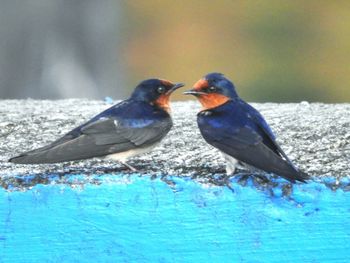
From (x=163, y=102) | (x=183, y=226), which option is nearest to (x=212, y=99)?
(x=163, y=102)

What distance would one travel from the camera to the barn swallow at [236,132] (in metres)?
2.26

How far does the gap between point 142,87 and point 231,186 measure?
2.17ft

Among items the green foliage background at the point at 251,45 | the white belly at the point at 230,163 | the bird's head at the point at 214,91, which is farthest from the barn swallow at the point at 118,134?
the green foliage background at the point at 251,45

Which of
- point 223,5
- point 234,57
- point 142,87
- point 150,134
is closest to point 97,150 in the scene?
point 150,134

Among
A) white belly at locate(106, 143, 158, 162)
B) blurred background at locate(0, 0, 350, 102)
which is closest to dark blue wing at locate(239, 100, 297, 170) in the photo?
white belly at locate(106, 143, 158, 162)

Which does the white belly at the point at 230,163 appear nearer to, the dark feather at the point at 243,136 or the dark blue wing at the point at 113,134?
the dark feather at the point at 243,136

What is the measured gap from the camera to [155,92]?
2.78 meters

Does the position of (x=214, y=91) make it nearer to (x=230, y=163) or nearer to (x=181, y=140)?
(x=181, y=140)

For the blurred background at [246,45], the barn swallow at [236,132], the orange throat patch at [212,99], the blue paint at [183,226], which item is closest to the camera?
the blue paint at [183,226]

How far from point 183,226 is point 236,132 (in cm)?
39

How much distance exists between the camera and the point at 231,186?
2178 mm

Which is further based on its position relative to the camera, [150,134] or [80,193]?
[150,134]

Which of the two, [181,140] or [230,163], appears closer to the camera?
[230,163]

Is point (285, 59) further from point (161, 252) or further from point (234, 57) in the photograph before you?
point (161, 252)
